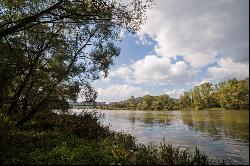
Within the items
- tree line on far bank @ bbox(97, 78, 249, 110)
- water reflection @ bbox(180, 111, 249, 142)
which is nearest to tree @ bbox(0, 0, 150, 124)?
water reflection @ bbox(180, 111, 249, 142)

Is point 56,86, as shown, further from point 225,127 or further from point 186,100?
point 186,100

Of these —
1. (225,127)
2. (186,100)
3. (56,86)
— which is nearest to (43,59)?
(56,86)

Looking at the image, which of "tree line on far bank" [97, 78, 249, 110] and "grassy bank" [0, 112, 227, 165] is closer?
"grassy bank" [0, 112, 227, 165]

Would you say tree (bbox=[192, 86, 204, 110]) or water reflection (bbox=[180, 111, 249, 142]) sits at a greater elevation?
tree (bbox=[192, 86, 204, 110])

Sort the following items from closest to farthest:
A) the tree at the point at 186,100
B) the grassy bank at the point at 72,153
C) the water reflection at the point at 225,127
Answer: the grassy bank at the point at 72,153, the water reflection at the point at 225,127, the tree at the point at 186,100

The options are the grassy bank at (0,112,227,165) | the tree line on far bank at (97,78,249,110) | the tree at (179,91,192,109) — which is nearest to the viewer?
the grassy bank at (0,112,227,165)

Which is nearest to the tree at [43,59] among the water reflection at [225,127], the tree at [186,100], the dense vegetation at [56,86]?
the dense vegetation at [56,86]

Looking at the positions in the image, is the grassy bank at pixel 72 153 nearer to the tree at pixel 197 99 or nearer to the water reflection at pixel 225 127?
the water reflection at pixel 225 127

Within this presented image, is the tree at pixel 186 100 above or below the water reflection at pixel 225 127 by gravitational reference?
above

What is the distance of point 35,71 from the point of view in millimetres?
23797

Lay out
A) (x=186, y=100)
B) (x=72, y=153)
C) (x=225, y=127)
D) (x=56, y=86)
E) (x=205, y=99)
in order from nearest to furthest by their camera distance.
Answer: (x=72, y=153)
(x=56, y=86)
(x=225, y=127)
(x=205, y=99)
(x=186, y=100)

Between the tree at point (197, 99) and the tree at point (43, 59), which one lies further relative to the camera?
the tree at point (197, 99)

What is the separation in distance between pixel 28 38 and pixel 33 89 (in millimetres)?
4306

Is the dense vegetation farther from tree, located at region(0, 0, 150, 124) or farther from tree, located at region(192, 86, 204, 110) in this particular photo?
tree, located at region(192, 86, 204, 110)
